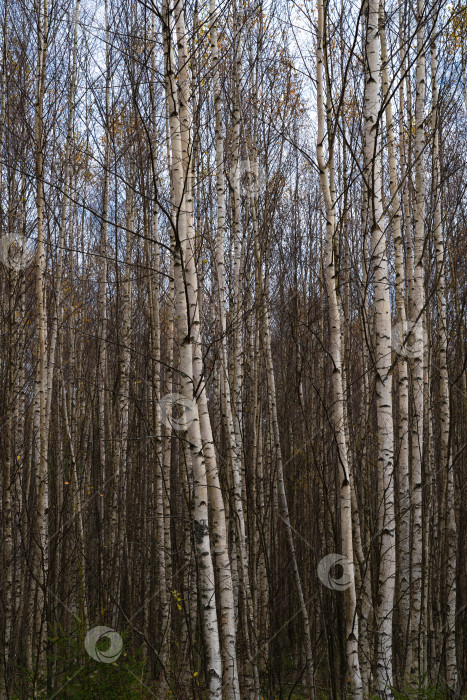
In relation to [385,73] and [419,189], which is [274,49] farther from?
[419,189]

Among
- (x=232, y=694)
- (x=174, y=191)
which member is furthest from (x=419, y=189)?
(x=232, y=694)

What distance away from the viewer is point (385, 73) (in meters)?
5.05

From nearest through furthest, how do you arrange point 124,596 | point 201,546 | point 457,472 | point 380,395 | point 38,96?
point 201,546
point 380,395
point 38,96
point 457,472
point 124,596

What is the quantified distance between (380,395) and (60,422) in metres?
7.68

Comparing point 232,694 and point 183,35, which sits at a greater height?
point 183,35
